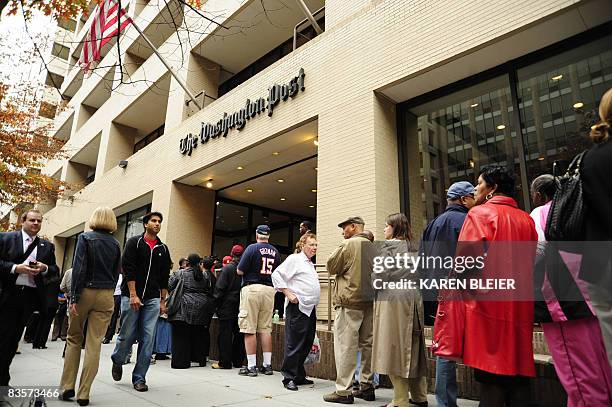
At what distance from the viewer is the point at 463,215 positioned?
3.77m

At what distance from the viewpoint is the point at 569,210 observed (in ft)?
7.83

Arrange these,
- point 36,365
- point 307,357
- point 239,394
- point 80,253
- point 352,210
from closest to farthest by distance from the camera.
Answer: point 80,253
point 239,394
point 307,357
point 36,365
point 352,210

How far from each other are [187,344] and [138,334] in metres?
1.90

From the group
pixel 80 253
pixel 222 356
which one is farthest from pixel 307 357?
pixel 80 253

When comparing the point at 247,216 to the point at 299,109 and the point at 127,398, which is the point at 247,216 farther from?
the point at 127,398

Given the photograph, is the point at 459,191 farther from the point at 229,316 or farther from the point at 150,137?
the point at 150,137

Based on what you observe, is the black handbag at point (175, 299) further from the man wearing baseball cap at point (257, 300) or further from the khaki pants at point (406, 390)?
the khaki pants at point (406, 390)

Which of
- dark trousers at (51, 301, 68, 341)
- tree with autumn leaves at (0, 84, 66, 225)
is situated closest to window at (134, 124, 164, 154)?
tree with autumn leaves at (0, 84, 66, 225)

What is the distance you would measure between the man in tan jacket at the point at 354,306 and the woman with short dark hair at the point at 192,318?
287 centimetres

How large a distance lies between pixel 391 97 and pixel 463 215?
4.72 m

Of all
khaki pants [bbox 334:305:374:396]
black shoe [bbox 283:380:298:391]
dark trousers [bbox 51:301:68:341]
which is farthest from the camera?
dark trousers [bbox 51:301:68:341]

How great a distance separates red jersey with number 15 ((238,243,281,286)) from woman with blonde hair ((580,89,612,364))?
4.57 metres

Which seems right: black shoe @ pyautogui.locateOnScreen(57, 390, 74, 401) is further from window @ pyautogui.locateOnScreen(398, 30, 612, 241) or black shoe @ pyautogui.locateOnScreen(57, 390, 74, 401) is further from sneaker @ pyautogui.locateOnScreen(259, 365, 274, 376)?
window @ pyautogui.locateOnScreen(398, 30, 612, 241)

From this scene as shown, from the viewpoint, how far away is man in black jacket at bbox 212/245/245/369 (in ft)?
22.0
